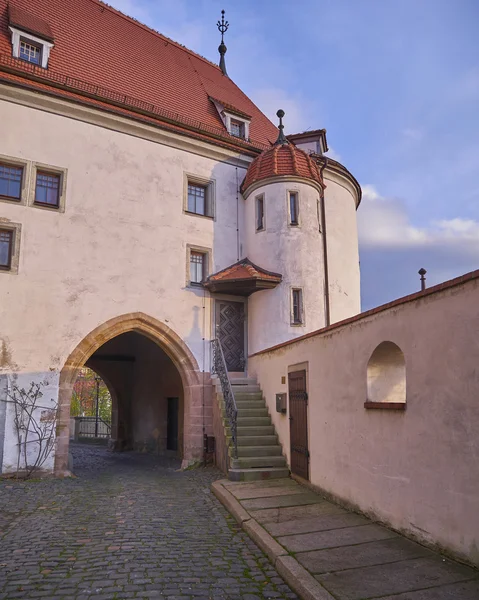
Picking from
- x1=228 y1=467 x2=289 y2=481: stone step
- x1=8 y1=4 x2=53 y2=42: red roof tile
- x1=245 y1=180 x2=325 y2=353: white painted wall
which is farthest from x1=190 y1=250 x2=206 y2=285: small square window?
x1=8 y1=4 x2=53 y2=42: red roof tile

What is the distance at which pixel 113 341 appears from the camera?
19203 mm

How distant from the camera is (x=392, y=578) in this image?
4363 millimetres

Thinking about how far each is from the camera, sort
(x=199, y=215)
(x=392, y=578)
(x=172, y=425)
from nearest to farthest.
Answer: (x=392, y=578), (x=199, y=215), (x=172, y=425)

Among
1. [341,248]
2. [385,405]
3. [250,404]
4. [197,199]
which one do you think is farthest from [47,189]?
[385,405]

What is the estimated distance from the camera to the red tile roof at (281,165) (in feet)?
50.9

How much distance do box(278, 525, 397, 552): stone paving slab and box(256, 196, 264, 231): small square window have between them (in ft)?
35.7

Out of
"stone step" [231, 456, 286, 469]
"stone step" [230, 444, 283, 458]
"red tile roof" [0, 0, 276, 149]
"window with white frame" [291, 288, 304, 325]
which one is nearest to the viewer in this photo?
"stone step" [231, 456, 286, 469]

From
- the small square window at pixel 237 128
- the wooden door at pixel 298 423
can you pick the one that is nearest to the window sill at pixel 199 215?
the small square window at pixel 237 128

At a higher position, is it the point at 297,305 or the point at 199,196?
the point at 199,196

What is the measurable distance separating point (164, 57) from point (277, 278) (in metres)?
10.1

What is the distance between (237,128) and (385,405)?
1378 cm

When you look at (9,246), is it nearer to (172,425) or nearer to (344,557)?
(172,425)

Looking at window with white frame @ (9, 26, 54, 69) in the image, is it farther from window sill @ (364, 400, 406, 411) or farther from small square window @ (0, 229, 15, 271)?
window sill @ (364, 400, 406, 411)

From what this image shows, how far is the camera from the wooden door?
9.09 m
